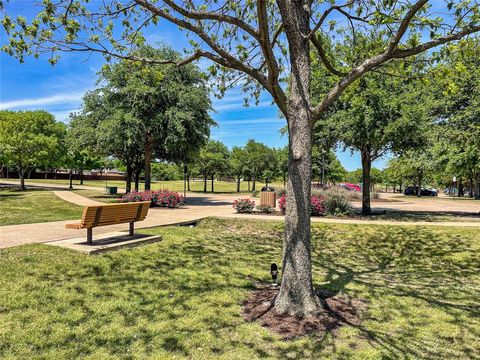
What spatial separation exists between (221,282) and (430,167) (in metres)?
16.0

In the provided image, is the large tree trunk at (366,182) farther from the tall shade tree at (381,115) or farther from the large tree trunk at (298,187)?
the large tree trunk at (298,187)

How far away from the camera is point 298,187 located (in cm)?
513

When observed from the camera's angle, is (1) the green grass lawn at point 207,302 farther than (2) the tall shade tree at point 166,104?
No

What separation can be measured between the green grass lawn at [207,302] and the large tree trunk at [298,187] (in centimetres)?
72

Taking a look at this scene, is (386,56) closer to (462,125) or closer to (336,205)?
Answer: (336,205)

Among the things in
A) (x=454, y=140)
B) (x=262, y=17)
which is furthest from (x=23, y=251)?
(x=454, y=140)

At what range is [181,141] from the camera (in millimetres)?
21844

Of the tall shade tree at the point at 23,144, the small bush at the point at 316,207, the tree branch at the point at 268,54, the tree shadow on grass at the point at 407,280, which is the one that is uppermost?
the tall shade tree at the point at 23,144

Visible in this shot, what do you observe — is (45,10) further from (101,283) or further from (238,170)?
(238,170)

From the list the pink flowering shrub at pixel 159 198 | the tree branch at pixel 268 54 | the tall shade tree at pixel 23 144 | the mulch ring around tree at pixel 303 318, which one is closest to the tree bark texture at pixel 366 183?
the pink flowering shrub at pixel 159 198

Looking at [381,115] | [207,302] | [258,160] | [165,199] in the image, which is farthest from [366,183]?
[258,160]

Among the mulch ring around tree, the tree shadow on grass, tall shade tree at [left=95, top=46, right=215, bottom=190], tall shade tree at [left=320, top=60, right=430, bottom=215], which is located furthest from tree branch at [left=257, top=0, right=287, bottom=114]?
tall shade tree at [left=95, top=46, right=215, bottom=190]

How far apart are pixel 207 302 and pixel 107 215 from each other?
3.86 m

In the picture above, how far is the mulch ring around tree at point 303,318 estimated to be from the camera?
4492 millimetres
